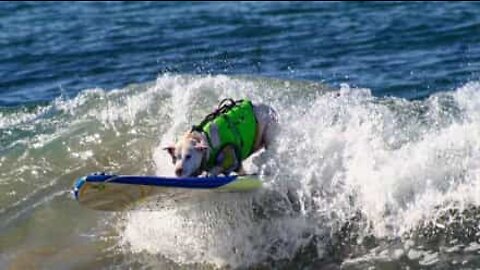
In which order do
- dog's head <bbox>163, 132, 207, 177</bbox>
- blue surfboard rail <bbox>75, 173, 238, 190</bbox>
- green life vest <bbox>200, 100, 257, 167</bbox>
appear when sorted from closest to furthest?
blue surfboard rail <bbox>75, 173, 238, 190</bbox> → dog's head <bbox>163, 132, 207, 177</bbox> → green life vest <bbox>200, 100, 257, 167</bbox>

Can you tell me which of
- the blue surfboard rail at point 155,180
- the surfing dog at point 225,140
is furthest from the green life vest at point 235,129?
the blue surfboard rail at point 155,180

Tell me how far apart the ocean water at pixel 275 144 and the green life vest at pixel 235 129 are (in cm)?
29

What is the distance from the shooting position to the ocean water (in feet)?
25.2

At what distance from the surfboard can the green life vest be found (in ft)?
0.94

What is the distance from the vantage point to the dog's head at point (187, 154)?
7344 mm

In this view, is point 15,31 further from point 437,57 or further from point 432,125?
point 432,125

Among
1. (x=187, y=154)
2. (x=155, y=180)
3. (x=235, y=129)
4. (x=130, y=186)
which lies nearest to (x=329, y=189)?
(x=235, y=129)

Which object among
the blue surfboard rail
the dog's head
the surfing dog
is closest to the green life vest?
the surfing dog

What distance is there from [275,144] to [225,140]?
2.68 ft

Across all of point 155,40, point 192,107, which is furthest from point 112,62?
point 192,107

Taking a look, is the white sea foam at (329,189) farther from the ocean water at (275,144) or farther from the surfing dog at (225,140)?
the surfing dog at (225,140)

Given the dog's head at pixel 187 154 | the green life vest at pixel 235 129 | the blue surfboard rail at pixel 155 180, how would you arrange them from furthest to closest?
the green life vest at pixel 235 129
the dog's head at pixel 187 154
the blue surfboard rail at pixel 155 180

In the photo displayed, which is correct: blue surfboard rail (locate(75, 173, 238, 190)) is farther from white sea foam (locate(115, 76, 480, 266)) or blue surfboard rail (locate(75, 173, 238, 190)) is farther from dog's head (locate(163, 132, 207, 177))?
white sea foam (locate(115, 76, 480, 266))

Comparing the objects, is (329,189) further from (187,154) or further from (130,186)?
(130,186)
